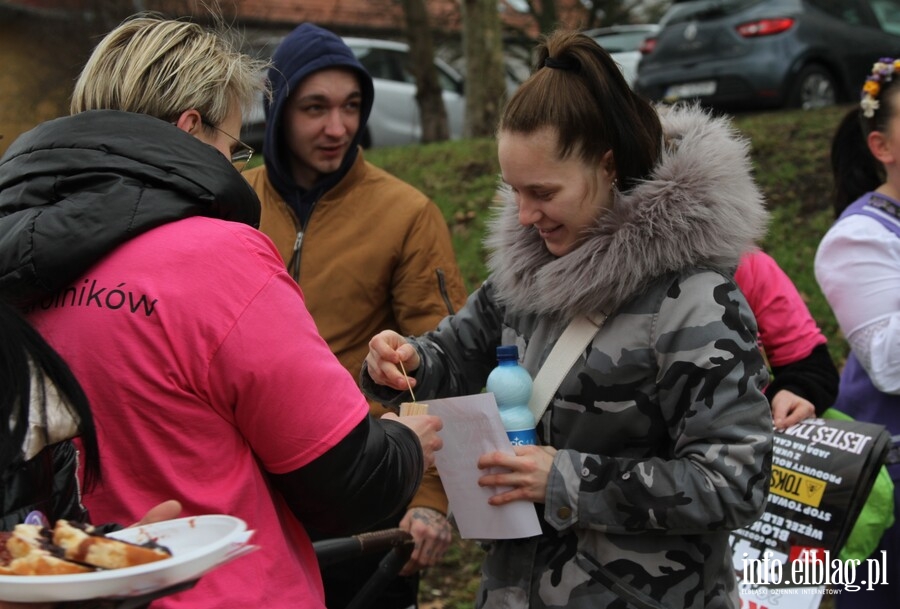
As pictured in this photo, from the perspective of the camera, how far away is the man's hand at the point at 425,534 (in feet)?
10.2

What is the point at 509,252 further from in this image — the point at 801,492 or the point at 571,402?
the point at 801,492

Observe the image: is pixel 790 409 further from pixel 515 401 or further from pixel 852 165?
pixel 515 401

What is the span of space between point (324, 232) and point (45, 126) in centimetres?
151

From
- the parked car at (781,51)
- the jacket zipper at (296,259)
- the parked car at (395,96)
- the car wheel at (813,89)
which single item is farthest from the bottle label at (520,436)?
the parked car at (395,96)

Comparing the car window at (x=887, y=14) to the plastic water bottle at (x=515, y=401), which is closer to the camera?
the plastic water bottle at (x=515, y=401)

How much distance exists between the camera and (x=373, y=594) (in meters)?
2.90

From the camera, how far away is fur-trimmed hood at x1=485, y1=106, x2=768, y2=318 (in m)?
2.16

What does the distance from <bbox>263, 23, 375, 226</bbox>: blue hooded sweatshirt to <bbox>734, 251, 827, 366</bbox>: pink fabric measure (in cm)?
138

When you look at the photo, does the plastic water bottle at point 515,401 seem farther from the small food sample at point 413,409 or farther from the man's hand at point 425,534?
the man's hand at point 425,534

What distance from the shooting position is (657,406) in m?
2.17

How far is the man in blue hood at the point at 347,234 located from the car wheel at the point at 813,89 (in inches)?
321

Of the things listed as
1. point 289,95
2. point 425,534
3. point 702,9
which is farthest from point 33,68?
point 425,534

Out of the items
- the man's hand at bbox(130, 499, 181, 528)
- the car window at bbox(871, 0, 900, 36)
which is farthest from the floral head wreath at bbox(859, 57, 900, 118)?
the car window at bbox(871, 0, 900, 36)

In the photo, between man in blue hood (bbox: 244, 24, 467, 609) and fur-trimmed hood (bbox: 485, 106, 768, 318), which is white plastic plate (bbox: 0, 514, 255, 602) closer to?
fur-trimmed hood (bbox: 485, 106, 768, 318)
